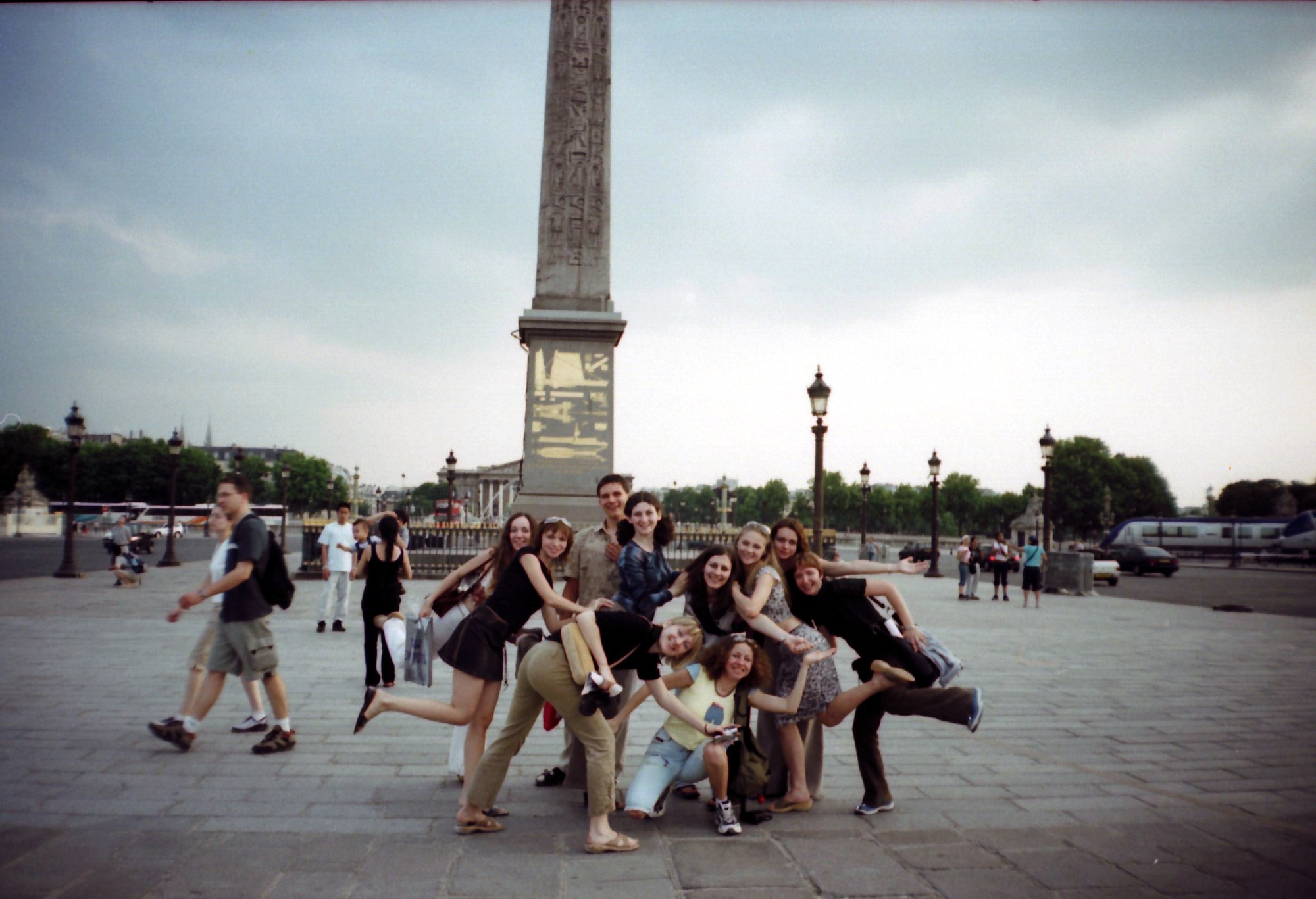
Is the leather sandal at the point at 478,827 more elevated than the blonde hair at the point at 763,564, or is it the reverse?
the blonde hair at the point at 763,564

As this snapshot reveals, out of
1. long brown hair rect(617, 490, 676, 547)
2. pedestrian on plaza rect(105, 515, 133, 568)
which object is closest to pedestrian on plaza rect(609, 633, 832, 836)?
long brown hair rect(617, 490, 676, 547)

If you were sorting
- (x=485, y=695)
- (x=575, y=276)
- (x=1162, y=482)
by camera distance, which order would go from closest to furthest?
Result: (x=485, y=695)
(x=575, y=276)
(x=1162, y=482)

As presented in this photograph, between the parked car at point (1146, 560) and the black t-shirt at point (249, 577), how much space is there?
1550 inches

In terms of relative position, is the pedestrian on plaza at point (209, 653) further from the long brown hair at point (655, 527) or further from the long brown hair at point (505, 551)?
the long brown hair at point (655, 527)

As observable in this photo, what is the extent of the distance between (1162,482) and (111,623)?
93736 millimetres

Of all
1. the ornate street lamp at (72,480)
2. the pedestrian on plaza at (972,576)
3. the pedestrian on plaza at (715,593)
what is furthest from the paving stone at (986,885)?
the ornate street lamp at (72,480)

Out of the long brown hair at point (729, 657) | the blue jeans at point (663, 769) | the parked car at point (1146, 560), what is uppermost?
the long brown hair at point (729, 657)

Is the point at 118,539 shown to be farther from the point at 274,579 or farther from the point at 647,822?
the point at 647,822

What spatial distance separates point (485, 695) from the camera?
475cm

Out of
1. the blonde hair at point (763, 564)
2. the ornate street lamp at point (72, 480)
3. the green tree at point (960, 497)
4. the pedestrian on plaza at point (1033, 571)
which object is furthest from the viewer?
the green tree at point (960, 497)

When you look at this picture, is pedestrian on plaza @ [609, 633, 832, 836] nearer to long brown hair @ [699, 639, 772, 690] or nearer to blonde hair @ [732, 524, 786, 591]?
long brown hair @ [699, 639, 772, 690]

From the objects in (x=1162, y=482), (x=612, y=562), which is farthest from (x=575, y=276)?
(x=1162, y=482)

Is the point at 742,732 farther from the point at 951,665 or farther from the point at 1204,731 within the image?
the point at 1204,731

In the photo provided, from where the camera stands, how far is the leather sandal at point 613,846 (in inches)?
165
